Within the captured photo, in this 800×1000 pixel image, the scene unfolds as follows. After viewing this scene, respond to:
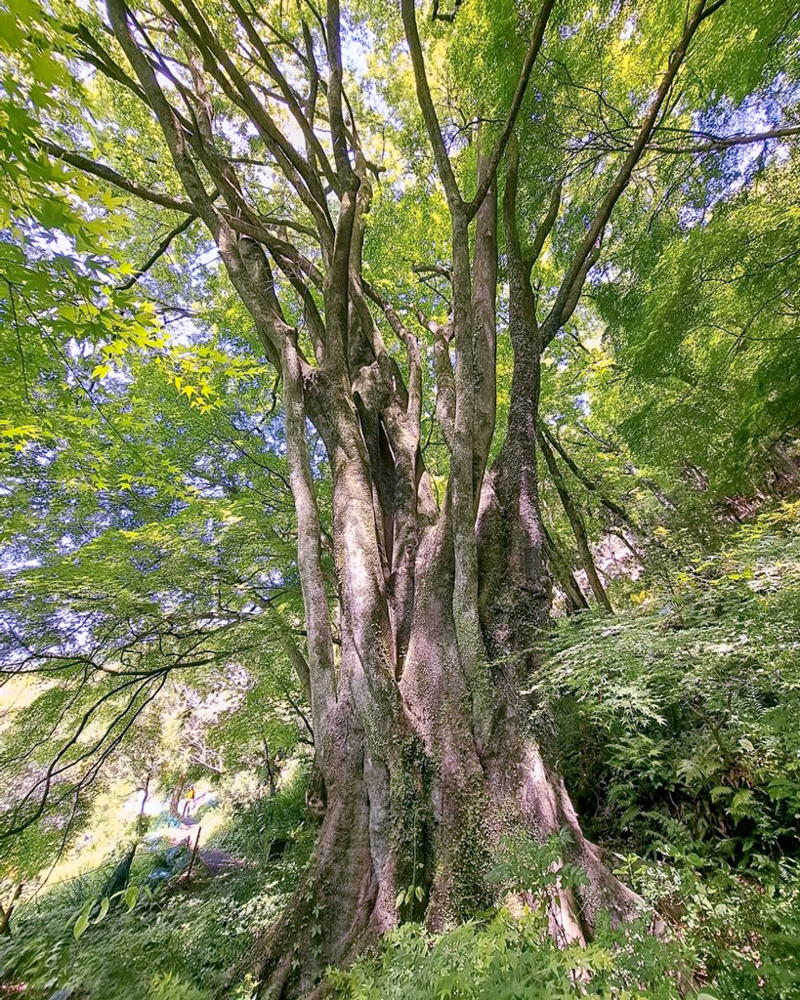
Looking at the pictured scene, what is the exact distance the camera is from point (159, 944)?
8.29ft

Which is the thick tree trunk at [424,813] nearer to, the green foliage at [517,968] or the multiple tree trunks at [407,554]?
the multiple tree trunks at [407,554]

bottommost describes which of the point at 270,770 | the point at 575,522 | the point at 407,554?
the point at 270,770

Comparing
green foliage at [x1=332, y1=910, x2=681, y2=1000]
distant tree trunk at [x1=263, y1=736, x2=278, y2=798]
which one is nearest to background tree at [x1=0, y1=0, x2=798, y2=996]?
green foliage at [x1=332, y1=910, x2=681, y2=1000]

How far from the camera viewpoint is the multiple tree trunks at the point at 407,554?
2.27 meters

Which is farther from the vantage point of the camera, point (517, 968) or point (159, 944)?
point (159, 944)

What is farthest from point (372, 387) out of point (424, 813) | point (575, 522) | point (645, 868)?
point (575, 522)

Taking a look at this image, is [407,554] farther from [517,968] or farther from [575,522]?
[575,522]

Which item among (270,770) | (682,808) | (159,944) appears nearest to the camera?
(159,944)

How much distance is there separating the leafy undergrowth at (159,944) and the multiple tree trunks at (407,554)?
1.60 ft

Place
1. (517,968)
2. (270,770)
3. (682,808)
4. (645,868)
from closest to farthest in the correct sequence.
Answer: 1. (517,968)
2. (645,868)
3. (682,808)
4. (270,770)

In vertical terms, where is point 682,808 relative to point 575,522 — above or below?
below

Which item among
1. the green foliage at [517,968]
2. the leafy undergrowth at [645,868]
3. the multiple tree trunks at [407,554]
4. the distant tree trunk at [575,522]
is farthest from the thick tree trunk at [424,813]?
the distant tree trunk at [575,522]

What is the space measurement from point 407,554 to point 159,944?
274 centimetres

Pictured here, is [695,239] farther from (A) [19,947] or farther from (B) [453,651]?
(A) [19,947]
